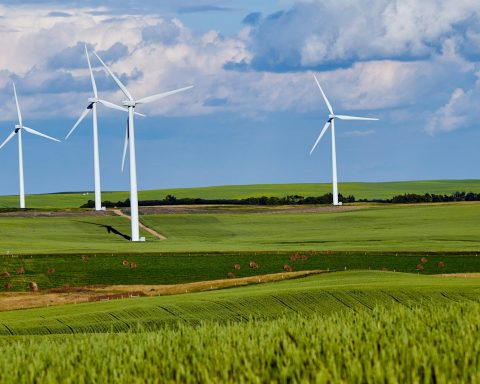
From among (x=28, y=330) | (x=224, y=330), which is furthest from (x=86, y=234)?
(x=224, y=330)

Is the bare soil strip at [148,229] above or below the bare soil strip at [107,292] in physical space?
above

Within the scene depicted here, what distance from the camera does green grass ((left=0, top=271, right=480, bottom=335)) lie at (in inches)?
1513

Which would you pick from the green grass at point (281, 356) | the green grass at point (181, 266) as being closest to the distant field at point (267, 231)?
the green grass at point (181, 266)

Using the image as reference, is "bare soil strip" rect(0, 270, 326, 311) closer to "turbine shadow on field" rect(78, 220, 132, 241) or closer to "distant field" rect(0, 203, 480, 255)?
"distant field" rect(0, 203, 480, 255)

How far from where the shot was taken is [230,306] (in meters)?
41.1

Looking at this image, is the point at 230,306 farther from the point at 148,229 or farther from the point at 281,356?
the point at 148,229

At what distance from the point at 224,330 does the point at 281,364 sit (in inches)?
181

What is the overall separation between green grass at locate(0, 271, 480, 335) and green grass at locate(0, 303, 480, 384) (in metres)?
16.5

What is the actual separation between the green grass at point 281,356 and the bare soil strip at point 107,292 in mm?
33497

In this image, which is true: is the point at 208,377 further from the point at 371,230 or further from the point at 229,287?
the point at 371,230

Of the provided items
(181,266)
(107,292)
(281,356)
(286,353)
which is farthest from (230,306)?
(181,266)

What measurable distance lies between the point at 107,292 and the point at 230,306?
63.1 feet

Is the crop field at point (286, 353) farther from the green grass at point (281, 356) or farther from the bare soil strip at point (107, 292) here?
the bare soil strip at point (107, 292)

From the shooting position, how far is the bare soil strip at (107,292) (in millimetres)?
54156
